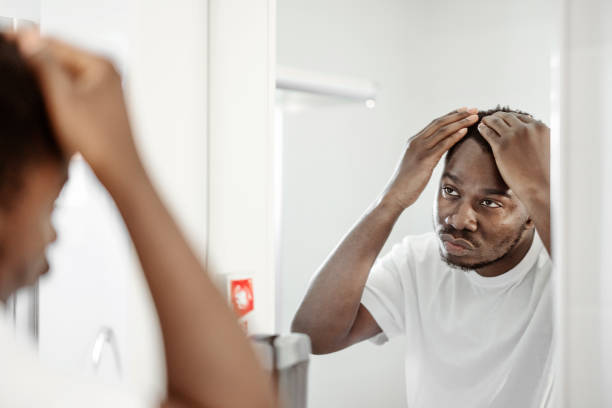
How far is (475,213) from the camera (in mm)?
996

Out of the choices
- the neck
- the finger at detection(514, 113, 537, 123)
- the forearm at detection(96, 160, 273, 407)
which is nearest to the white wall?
the finger at detection(514, 113, 537, 123)

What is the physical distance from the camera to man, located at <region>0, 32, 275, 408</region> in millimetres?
312

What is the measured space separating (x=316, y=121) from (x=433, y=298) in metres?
0.47

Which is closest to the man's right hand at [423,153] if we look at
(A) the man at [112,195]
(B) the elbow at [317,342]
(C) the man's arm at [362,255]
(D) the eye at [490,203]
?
(C) the man's arm at [362,255]

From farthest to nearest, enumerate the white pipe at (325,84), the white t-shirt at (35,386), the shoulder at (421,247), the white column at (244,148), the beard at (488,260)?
the white column at (244,148)
the white pipe at (325,84)
the shoulder at (421,247)
the beard at (488,260)
the white t-shirt at (35,386)

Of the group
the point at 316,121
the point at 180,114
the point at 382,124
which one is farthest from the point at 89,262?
the point at 382,124

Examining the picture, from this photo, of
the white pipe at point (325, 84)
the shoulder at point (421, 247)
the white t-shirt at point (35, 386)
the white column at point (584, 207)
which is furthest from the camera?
the white pipe at point (325, 84)

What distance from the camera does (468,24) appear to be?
3.36ft

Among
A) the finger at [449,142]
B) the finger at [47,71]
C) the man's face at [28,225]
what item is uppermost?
the finger at [449,142]

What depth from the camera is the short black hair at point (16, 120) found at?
312 millimetres

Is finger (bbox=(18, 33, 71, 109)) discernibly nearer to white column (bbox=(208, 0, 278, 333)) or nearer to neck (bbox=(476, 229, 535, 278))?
neck (bbox=(476, 229, 535, 278))

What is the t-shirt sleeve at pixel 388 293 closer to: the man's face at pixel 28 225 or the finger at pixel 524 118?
the finger at pixel 524 118

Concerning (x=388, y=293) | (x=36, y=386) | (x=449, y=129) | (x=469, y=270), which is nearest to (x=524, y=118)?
(x=449, y=129)

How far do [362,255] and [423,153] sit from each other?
0.23 metres
